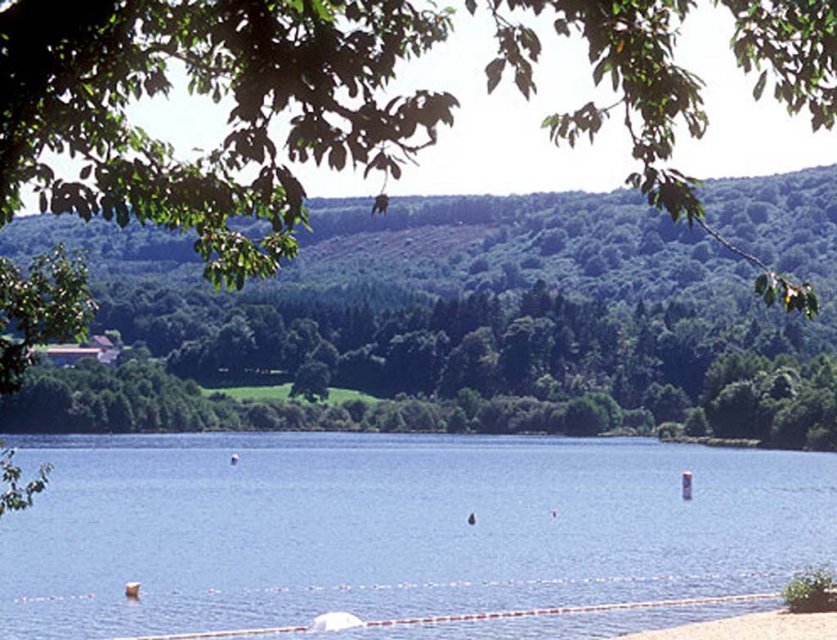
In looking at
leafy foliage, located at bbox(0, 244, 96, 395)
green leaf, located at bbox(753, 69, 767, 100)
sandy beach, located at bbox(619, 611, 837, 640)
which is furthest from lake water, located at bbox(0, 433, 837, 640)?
green leaf, located at bbox(753, 69, 767, 100)

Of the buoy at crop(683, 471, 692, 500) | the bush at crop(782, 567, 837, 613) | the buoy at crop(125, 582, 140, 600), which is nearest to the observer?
the bush at crop(782, 567, 837, 613)

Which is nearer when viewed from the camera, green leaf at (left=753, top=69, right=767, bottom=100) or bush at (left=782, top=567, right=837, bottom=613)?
green leaf at (left=753, top=69, right=767, bottom=100)

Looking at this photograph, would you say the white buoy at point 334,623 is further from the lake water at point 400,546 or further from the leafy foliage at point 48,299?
the leafy foliage at point 48,299

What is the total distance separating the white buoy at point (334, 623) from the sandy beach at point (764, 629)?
6997 millimetres

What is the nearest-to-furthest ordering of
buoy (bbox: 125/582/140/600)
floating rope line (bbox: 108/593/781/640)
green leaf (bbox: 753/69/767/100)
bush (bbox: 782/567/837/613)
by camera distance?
green leaf (bbox: 753/69/767/100) → bush (bbox: 782/567/837/613) → floating rope line (bbox: 108/593/781/640) → buoy (bbox: 125/582/140/600)

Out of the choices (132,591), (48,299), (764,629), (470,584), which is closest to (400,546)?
(470,584)

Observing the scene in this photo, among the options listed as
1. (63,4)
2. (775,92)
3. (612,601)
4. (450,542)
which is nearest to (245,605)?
(612,601)

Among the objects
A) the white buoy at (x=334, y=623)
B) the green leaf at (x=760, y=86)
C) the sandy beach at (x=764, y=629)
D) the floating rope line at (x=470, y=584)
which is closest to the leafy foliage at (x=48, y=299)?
the green leaf at (x=760, y=86)

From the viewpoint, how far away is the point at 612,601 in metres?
45.4

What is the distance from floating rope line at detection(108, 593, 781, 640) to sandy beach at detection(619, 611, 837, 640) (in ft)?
20.4

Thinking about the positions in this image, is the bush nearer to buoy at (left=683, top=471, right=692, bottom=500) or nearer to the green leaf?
the green leaf

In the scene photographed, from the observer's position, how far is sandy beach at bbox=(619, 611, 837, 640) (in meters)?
29.6

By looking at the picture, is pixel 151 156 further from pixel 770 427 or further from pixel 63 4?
pixel 770 427

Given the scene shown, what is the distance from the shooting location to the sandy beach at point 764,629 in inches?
1164
